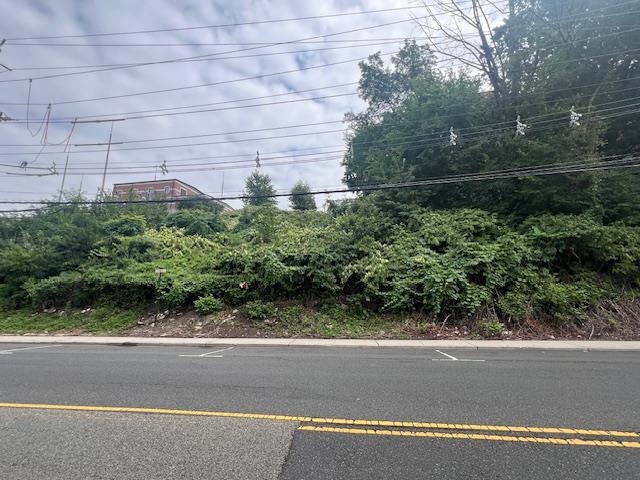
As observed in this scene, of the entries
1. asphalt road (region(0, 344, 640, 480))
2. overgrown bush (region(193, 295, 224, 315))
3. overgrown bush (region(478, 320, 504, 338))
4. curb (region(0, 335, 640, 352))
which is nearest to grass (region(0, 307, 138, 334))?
curb (region(0, 335, 640, 352))

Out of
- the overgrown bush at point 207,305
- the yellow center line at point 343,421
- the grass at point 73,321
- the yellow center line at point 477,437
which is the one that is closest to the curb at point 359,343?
the grass at point 73,321

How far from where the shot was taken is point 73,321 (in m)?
17.2

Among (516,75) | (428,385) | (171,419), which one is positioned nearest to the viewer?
(171,419)

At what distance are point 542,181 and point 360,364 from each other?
1399cm

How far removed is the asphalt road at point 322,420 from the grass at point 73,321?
857 centimetres

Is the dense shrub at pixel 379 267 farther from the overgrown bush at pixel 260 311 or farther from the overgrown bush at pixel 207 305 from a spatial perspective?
the overgrown bush at pixel 207 305

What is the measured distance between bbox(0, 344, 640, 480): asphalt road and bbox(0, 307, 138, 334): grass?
857cm

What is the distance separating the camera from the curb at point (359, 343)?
1065cm

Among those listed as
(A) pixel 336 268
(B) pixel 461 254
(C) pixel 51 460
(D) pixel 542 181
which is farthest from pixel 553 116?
(C) pixel 51 460

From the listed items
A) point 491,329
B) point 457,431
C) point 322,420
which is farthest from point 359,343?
point 457,431

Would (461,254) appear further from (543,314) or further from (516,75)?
(516,75)

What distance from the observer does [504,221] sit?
17.2m

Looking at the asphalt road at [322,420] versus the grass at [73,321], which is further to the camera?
the grass at [73,321]

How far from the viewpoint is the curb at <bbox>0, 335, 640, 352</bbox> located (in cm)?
1065
